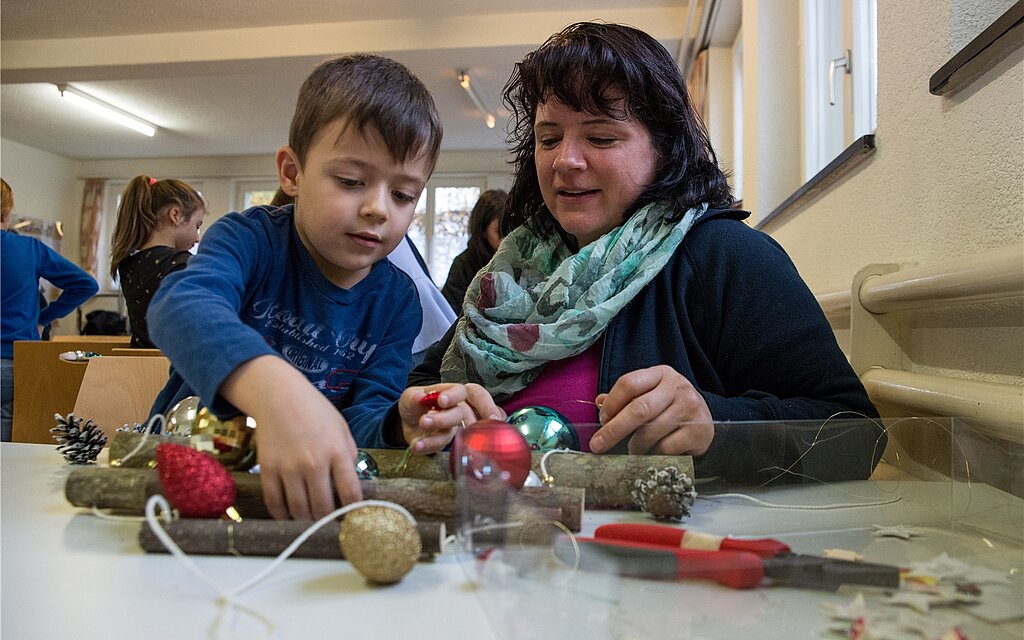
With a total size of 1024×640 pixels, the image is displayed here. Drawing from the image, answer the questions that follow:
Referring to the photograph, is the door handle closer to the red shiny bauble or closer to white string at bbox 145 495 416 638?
the red shiny bauble

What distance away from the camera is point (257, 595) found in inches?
16.8

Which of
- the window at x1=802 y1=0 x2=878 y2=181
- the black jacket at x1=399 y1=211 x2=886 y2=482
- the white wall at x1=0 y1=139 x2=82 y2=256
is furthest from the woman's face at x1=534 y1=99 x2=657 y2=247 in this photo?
the white wall at x1=0 y1=139 x2=82 y2=256

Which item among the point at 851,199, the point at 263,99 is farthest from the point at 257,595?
the point at 263,99

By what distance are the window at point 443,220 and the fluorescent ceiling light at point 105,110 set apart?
2.86m

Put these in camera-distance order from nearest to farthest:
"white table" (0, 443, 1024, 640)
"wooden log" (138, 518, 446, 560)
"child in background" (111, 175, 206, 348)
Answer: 1. "white table" (0, 443, 1024, 640)
2. "wooden log" (138, 518, 446, 560)
3. "child in background" (111, 175, 206, 348)

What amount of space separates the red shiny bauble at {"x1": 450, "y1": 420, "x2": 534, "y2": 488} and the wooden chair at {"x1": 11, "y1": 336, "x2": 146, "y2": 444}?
5.72 feet

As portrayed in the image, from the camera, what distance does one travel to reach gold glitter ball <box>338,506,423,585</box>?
447mm

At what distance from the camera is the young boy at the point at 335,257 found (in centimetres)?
85

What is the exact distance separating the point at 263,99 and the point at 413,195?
6053 millimetres

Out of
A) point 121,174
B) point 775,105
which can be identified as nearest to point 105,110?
point 121,174

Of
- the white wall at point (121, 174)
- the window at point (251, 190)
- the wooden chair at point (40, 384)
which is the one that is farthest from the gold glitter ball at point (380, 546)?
the window at point (251, 190)

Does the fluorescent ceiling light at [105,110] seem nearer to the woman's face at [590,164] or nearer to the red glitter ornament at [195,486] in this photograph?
the woman's face at [590,164]

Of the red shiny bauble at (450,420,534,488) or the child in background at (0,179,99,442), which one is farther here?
the child in background at (0,179,99,442)

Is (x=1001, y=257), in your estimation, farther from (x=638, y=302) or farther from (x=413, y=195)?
(x=413, y=195)
